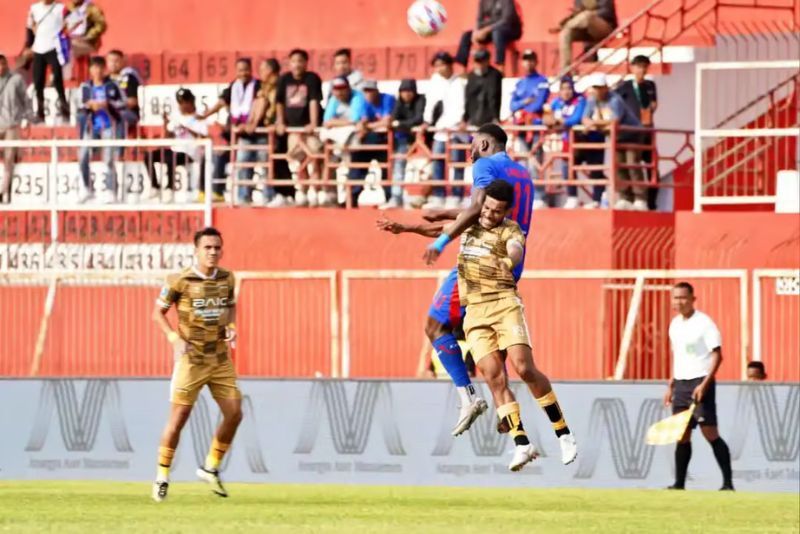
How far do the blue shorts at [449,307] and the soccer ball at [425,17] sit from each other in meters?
13.1

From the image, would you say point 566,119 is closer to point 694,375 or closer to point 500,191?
point 694,375

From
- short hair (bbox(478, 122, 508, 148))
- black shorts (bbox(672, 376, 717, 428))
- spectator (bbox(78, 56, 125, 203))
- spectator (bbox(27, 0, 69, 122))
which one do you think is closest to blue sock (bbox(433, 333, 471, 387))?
short hair (bbox(478, 122, 508, 148))

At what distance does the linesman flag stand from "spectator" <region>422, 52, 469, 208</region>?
4811mm

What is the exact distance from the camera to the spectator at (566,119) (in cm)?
2466

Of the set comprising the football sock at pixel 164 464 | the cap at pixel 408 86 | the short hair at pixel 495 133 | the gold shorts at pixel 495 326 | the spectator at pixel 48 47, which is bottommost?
the football sock at pixel 164 464

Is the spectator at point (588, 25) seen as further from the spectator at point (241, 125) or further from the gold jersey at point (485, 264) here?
the gold jersey at point (485, 264)

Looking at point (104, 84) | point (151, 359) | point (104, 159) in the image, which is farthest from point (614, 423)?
point (104, 84)

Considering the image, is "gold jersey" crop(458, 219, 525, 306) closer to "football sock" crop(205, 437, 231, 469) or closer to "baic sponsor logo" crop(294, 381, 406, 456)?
"football sock" crop(205, 437, 231, 469)

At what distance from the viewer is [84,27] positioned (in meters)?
30.7

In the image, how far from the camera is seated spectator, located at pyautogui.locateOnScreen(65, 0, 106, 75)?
3045cm

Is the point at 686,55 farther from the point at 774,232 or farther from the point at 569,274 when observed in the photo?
the point at 569,274

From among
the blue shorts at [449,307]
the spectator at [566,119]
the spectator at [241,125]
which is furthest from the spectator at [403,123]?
the blue shorts at [449,307]

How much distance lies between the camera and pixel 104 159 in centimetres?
2591

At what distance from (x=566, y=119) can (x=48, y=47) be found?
855 centimetres
